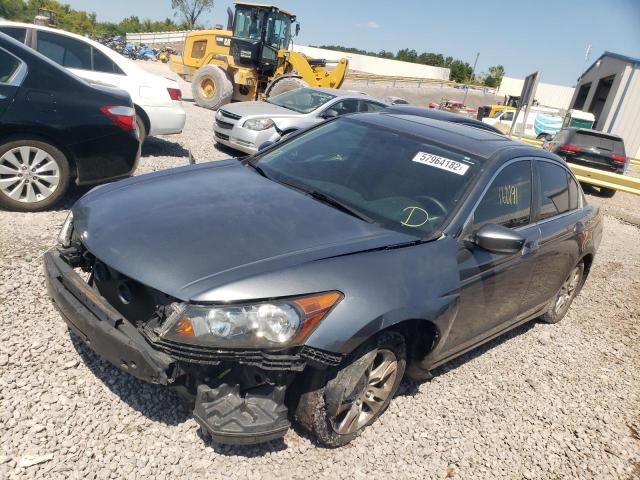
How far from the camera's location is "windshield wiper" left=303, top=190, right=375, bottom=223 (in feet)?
9.48

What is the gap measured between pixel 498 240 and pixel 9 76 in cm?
433

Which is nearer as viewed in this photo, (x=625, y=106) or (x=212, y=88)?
(x=212, y=88)

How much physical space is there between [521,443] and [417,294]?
52.0 inches

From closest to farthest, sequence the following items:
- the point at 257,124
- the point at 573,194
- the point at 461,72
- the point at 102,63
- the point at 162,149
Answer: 1. the point at 573,194
2. the point at 102,63
3. the point at 162,149
4. the point at 257,124
5. the point at 461,72

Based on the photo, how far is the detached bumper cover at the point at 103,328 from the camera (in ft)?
6.95

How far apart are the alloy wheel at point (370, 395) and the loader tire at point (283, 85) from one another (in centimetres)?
1162

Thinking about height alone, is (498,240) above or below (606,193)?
above

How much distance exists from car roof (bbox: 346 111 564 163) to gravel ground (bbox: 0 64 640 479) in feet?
5.27

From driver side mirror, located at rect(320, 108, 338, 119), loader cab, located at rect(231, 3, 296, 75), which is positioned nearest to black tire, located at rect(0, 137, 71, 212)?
driver side mirror, located at rect(320, 108, 338, 119)

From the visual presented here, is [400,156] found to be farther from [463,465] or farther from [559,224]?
[463,465]

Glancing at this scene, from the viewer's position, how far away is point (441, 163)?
126 inches

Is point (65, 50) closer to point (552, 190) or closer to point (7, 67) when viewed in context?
point (7, 67)


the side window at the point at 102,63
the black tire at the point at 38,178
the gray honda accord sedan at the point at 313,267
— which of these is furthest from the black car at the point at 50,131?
the side window at the point at 102,63

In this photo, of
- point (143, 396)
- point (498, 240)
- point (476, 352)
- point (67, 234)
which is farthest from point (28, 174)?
point (476, 352)
